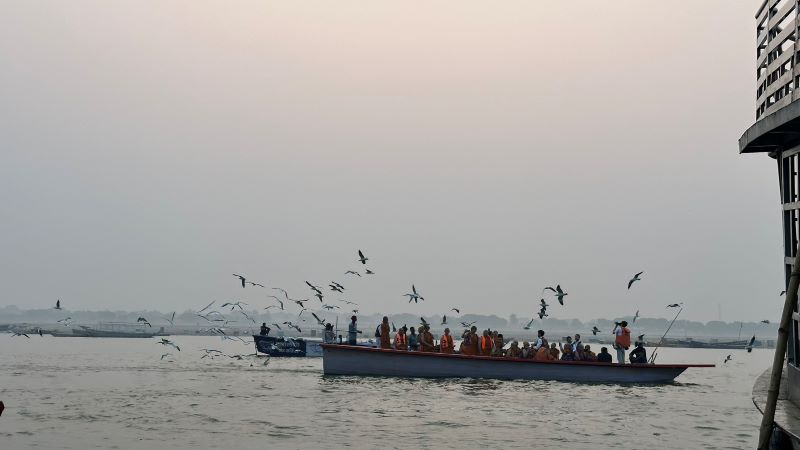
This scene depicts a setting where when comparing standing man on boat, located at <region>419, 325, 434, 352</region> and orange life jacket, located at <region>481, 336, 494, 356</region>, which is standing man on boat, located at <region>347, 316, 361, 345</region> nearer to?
standing man on boat, located at <region>419, 325, 434, 352</region>

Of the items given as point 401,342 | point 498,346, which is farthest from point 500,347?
point 401,342

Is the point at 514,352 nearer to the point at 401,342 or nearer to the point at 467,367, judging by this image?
the point at 467,367

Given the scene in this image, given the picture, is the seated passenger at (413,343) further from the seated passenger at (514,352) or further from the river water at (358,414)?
the seated passenger at (514,352)

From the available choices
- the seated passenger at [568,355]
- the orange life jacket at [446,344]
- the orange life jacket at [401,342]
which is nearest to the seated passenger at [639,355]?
the seated passenger at [568,355]

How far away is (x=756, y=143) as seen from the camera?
38.9 ft

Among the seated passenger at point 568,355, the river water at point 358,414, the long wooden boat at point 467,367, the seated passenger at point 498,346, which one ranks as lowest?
the river water at point 358,414

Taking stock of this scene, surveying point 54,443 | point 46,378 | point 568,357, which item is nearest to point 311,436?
point 54,443

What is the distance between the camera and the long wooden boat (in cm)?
3023

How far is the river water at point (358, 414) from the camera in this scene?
19516 mm

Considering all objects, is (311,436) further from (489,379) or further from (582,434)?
(489,379)

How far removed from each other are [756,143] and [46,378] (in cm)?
3105

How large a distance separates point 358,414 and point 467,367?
811 centimetres

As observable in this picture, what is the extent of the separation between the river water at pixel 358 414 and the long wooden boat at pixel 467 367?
420mm

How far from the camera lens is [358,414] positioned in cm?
2341
